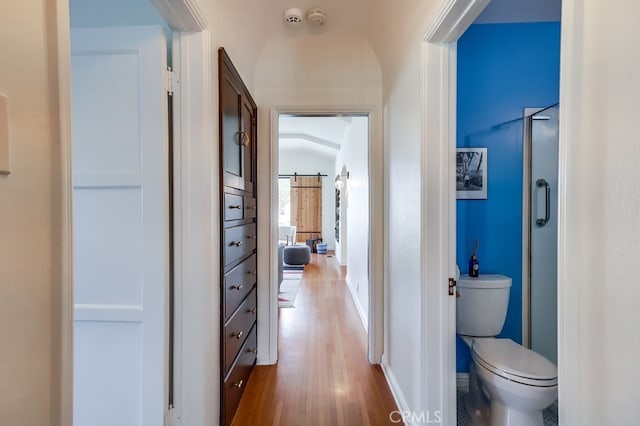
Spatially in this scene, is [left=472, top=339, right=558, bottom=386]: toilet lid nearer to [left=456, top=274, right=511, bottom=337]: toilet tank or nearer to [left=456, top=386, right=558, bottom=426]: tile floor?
[left=456, top=274, right=511, bottom=337]: toilet tank

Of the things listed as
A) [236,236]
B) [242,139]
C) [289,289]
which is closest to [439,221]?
[236,236]

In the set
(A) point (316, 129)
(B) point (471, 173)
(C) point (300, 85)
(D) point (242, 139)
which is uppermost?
(A) point (316, 129)

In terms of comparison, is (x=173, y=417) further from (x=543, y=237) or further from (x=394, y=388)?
(x=543, y=237)

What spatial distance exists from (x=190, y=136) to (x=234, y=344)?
1208 mm

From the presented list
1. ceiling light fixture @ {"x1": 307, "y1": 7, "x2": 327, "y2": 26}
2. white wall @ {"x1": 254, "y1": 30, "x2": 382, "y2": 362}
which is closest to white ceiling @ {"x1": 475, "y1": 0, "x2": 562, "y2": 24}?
white wall @ {"x1": 254, "y1": 30, "x2": 382, "y2": 362}

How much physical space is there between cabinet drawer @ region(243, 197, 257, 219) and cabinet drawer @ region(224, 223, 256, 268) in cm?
7

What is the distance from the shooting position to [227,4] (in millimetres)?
1550

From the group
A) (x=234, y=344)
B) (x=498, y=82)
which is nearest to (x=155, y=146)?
(x=234, y=344)

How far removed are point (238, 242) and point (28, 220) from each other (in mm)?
1261

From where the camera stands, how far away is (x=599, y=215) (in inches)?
23.2

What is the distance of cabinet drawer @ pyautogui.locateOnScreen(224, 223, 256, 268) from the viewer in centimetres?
161

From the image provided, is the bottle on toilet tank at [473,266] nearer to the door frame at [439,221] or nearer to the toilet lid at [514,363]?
the toilet lid at [514,363]

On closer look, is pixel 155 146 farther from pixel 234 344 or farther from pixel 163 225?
pixel 234 344

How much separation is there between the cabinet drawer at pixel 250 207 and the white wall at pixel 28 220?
1.40 meters
